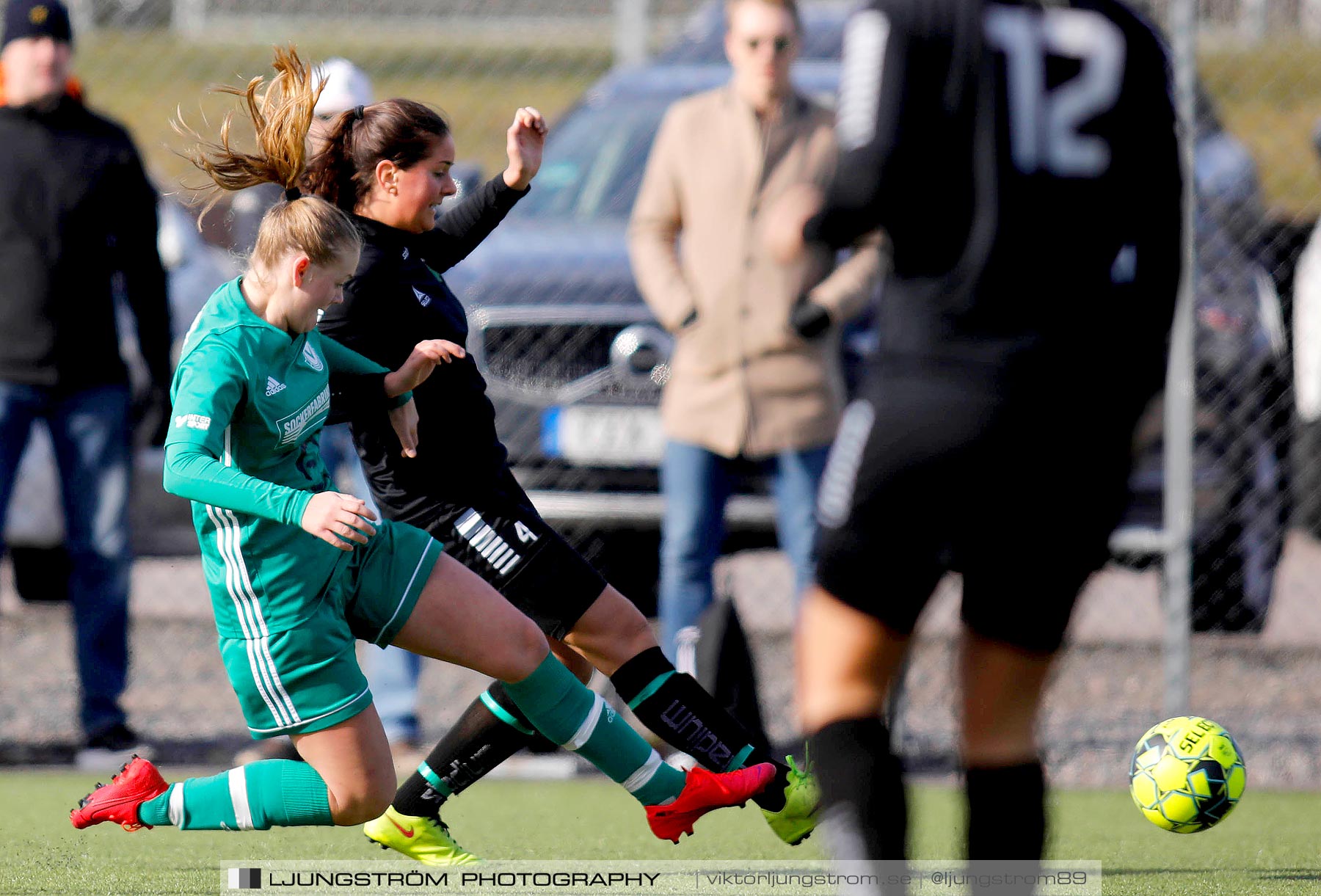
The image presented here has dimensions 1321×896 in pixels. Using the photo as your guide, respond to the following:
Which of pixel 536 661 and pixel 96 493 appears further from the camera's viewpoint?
pixel 96 493

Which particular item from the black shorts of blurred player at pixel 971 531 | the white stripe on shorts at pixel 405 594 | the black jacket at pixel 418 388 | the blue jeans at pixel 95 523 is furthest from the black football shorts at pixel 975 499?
the blue jeans at pixel 95 523

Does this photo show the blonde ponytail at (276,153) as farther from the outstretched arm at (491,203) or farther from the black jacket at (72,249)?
the black jacket at (72,249)

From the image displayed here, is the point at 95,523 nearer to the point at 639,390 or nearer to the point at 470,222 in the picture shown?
the point at 639,390

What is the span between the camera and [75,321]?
231 inches

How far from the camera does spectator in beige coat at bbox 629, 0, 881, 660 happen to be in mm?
5609

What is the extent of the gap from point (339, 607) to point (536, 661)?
429 mm

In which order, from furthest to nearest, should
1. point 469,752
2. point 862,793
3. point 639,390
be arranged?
point 639,390
point 469,752
point 862,793

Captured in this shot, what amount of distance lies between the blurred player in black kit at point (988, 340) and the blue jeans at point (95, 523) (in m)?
3.75

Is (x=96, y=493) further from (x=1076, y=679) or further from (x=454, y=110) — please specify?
(x=1076, y=679)

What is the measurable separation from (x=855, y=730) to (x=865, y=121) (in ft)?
2.94

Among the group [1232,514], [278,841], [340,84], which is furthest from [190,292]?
[1232,514]

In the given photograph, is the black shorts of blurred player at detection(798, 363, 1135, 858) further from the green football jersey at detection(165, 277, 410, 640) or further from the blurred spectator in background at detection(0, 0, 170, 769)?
the blurred spectator in background at detection(0, 0, 170, 769)

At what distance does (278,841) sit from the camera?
180 inches

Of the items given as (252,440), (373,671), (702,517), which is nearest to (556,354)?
(702,517)
